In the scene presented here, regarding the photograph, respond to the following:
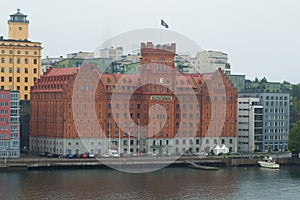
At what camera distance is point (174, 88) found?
126938mm

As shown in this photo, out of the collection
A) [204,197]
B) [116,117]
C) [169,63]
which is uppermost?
[169,63]

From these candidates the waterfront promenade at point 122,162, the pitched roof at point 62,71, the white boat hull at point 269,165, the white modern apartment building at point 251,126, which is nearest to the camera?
the waterfront promenade at point 122,162

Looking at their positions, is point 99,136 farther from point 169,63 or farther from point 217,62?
point 217,62

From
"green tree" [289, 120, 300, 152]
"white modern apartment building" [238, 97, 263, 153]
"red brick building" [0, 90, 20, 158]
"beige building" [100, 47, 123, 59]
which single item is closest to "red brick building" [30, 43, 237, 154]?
"white modern apartment building" [238, 97, 263, 153]

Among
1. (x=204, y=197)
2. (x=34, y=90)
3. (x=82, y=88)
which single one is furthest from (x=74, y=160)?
(x=204, y=197)

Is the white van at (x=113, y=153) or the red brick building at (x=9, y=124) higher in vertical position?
the red brick building at (x=9, y=124)

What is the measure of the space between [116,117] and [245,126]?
2512 centimetres

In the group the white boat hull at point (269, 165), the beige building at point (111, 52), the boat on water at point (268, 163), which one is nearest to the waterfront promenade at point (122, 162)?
the boat on water at point (268, 163)

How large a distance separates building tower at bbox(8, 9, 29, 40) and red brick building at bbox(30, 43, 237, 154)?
1579 cm

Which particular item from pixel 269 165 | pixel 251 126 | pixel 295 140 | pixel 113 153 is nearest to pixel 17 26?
pixel 113 153

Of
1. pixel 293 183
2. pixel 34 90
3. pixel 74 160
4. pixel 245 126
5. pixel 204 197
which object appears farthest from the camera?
pixel 245 126

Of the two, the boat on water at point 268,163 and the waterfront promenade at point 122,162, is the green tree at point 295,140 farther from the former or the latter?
the boat on water at point 268,163

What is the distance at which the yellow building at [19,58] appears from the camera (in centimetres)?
13638

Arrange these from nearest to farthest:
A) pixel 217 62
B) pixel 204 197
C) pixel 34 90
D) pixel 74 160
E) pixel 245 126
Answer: pixel 204 197 < pixel 74 160 < pixel 34 90 < pixel 245 126 < pixel 217 62
